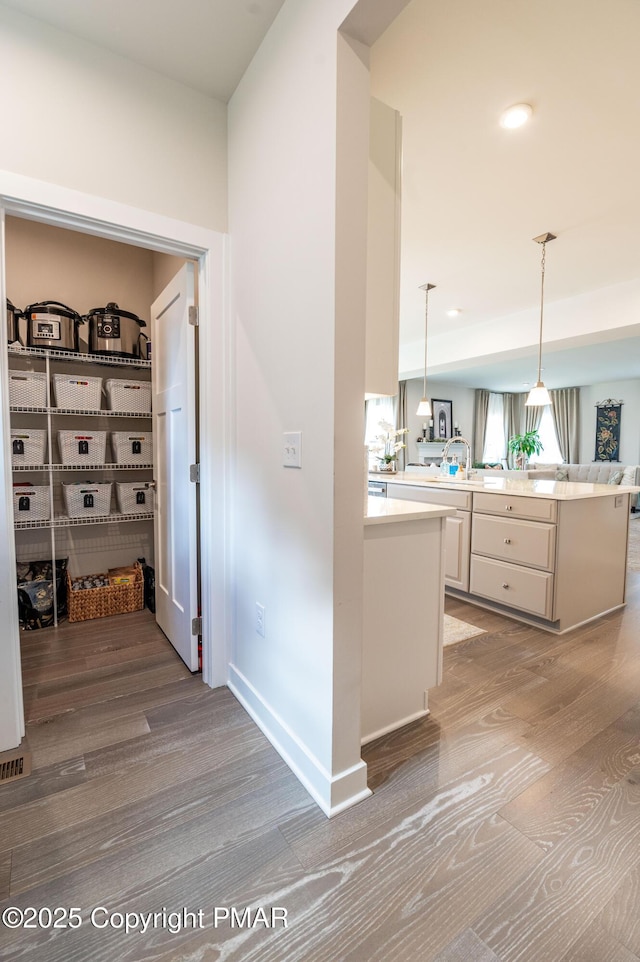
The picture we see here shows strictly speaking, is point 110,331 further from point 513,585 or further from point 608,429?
point 608,429

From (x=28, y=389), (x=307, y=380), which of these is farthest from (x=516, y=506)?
(x=28, y=389)

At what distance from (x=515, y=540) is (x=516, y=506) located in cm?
23

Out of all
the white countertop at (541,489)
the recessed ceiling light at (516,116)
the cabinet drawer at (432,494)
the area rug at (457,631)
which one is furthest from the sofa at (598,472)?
the recessed ceiling light at (516,116)

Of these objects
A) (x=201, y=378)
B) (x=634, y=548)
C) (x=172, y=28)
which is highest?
(x=172, y=28)

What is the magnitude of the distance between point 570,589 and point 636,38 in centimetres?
270

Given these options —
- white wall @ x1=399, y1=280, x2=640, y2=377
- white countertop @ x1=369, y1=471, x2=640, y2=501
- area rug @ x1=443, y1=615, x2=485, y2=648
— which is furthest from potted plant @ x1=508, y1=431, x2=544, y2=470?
area rug @ x1=443, y1=615, x2=485, y2=648

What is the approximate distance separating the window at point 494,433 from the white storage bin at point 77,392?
9378 mm

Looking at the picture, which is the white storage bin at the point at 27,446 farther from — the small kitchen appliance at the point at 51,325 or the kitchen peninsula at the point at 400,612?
the kitchen peninsula at the point at 400,612

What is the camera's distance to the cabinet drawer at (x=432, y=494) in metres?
3.22

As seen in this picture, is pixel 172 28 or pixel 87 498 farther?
pixel 87 498

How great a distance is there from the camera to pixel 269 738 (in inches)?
66.6

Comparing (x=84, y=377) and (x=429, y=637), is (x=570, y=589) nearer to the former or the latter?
(x=429, y=637)

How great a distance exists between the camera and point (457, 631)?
277 centimetres

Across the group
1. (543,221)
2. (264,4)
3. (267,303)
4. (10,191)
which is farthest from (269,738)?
(543,221)
